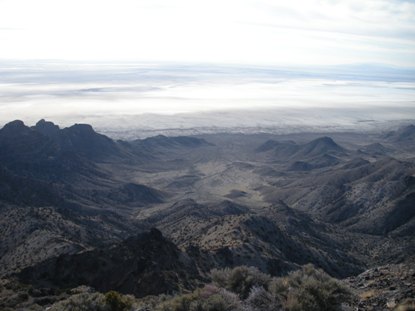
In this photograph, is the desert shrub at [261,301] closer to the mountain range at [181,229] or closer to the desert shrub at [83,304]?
the desert shrub at [83,304]

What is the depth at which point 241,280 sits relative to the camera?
107ft

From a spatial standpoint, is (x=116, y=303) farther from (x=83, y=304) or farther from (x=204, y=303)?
(x=204, y=303)

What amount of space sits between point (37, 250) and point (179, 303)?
187ft

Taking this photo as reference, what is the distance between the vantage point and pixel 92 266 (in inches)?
2427

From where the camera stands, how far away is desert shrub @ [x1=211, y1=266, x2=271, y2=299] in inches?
1246

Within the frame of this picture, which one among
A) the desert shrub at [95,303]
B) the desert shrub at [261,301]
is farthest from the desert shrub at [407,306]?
the desert shrub at [95,303]

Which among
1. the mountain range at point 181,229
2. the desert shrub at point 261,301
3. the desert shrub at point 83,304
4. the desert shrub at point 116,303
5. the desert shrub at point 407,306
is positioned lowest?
the mountain range at point 181,229

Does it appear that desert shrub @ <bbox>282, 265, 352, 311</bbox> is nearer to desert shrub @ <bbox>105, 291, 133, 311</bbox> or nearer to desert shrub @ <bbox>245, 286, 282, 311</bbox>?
desert shrub @ <bbox>245, 286, 282, 311</bbox>

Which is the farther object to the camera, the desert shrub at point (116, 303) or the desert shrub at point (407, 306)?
the desert shrub at point (116, 303)

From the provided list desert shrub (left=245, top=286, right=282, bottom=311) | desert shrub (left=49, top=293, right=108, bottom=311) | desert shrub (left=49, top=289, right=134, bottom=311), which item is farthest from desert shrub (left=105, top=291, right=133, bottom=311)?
desert shrub (left=245, top=286, right=282, bottom=311)

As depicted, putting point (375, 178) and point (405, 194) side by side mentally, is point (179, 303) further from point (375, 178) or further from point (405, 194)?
point (375, 178)

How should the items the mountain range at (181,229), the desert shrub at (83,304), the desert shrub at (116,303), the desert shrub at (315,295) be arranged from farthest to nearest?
1. the mountain range at (181,229)
2. the desert shrub at (116,303)
3. the desert shrub at (83,304)
4. the desert shrub at (315,295)

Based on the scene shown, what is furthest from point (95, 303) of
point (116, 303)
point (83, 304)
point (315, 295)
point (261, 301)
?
point (315, 295)

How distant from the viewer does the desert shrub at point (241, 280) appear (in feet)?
104
